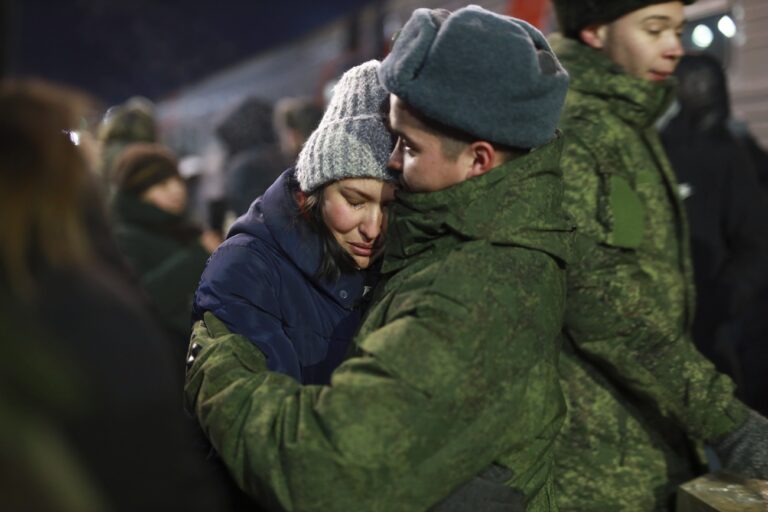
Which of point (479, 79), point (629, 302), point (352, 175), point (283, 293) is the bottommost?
point (629, 302)

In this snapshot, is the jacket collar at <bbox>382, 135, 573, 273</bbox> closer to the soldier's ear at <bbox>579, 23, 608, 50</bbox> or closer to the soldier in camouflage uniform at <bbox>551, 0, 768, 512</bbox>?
the soldier in camouflage uniform at <bbox>551, 0, 768, 512</bbox>

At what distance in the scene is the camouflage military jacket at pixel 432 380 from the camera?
1.56m

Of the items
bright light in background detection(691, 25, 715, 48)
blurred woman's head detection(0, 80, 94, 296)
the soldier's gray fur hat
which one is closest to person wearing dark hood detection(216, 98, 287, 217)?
the soldier's gray fur hat

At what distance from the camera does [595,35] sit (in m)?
2.78

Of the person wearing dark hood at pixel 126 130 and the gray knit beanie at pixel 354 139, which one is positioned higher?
the gray knit beanie at pixel 354 139

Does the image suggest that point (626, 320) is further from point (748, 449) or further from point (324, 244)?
point (324, 244)

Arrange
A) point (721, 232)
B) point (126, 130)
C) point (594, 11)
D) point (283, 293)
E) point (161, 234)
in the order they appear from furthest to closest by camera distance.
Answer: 1. point (126, 130)
2. point (161, 234)
3. point (721, 232)
4. point (594, 11)
5. point (283, 293)

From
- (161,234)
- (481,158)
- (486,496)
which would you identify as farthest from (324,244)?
(161,234)

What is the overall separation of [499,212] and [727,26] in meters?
Result: 5.61

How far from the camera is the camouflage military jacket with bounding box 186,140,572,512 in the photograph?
1.56 metres

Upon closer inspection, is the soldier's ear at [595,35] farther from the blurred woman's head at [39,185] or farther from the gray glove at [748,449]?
the blurred woman's head at [39,185]

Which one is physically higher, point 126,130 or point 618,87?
point 618,87

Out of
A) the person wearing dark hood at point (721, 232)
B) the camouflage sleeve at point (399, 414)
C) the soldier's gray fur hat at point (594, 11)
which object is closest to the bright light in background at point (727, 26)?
the person wearing dark hood at point (721, 232)

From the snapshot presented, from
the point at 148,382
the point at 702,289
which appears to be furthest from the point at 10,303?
the point at 702,289
